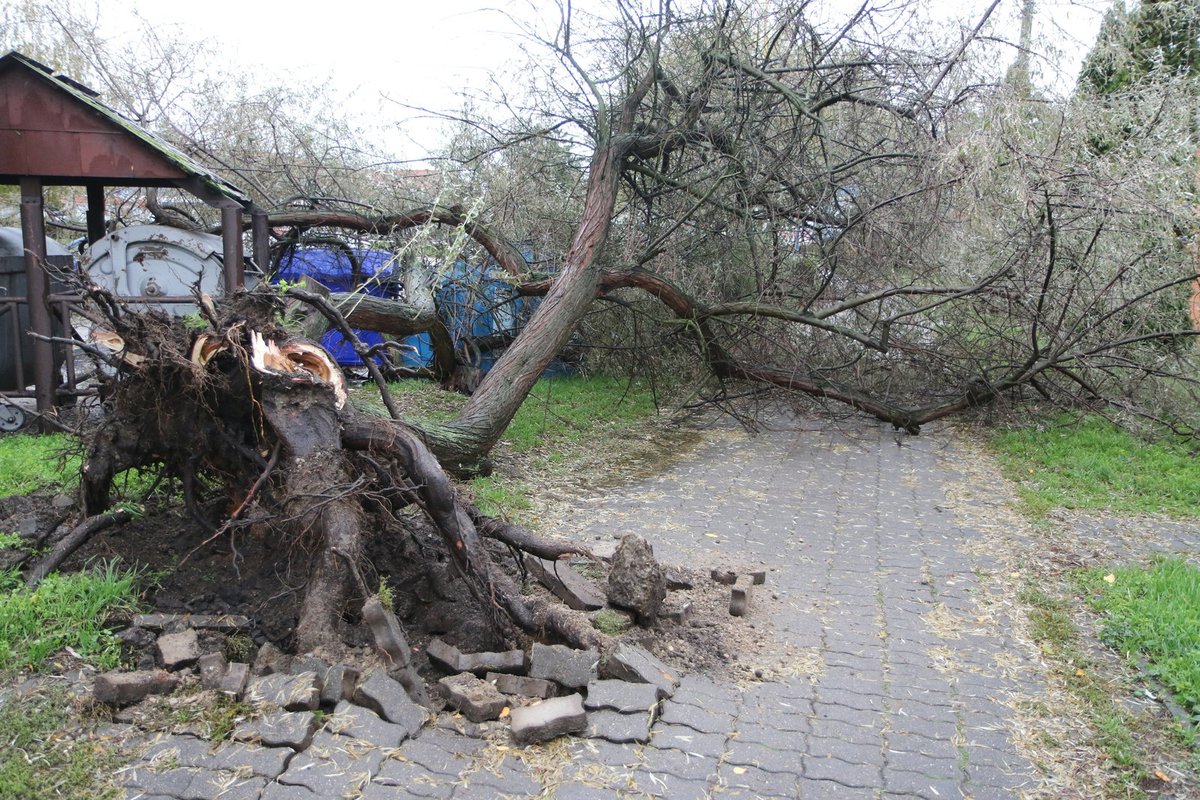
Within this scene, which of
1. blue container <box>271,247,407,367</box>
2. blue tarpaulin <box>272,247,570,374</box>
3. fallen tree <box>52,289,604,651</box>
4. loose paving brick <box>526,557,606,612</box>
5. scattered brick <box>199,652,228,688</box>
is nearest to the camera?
scattered brick <box>199,652,228,688</box>

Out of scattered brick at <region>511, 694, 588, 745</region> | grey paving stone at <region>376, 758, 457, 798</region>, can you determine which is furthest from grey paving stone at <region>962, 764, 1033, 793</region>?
grey paving stone at <region>376, 758, 457, 798</region>

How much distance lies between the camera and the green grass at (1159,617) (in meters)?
4.30

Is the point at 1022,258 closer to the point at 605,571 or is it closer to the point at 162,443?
the point at 605,571

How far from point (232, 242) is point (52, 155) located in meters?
1.66

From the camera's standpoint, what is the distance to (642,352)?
1095 centimetres

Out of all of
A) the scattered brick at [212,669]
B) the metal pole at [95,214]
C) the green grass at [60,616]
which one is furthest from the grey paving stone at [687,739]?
the metal pole at [95,214]

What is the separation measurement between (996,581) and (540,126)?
22.5 feet

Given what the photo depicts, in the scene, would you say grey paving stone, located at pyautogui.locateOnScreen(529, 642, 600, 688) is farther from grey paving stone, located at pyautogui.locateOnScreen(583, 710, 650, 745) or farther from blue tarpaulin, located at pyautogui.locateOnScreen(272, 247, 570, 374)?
blue tarpaulin, located at pyautogui.locateOnScreen(272, 247, 570, 374)

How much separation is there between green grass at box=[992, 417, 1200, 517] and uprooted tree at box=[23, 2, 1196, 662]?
483 mm

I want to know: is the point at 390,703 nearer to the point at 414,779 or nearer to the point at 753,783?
the point at 414,779

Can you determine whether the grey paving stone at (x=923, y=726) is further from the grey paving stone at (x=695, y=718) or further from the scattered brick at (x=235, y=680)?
the scattered brick at (x=235, y=680)

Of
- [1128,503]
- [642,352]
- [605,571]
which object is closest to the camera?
[605,571]

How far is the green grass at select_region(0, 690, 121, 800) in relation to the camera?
3000mm

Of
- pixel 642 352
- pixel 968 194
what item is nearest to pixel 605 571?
pixel 968 194
